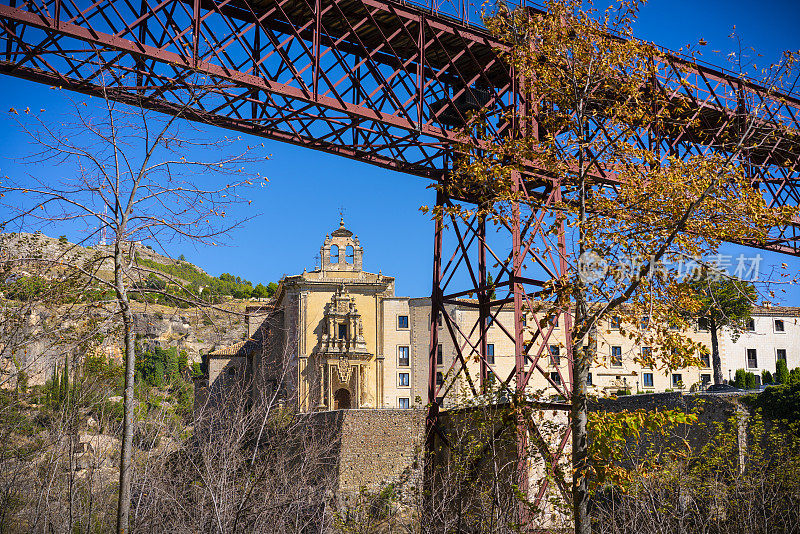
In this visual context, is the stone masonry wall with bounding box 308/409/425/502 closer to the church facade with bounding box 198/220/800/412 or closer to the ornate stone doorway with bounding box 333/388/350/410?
the church facade with bounding box 198/220/800/412

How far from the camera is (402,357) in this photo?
43.5 m

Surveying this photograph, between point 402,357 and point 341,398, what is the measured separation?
4.08 metres

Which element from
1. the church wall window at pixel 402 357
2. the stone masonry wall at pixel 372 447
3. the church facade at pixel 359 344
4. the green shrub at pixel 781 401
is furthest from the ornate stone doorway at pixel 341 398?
the green shrub at pixel 781 401

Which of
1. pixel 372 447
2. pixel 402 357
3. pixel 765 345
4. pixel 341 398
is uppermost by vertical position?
pixel 765 345

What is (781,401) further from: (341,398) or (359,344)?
(341,398)

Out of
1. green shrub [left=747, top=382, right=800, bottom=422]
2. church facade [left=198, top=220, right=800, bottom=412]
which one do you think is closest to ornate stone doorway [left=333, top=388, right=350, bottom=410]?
church facade [left=198, top=220, right=800, bottom=412]

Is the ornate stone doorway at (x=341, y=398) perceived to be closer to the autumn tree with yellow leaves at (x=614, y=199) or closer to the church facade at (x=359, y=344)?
the church facade at (x=359, y=344)

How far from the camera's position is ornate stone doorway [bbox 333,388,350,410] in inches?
1641

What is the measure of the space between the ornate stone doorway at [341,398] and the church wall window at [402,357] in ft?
11.2

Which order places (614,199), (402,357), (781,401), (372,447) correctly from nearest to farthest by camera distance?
(614,199)
(781,401)
(372,447)
(402,357)

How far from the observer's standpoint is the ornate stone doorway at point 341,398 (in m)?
41.7

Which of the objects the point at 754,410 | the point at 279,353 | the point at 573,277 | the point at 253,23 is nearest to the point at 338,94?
the point at 253,23

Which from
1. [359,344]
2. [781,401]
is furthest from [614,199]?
[359,344]

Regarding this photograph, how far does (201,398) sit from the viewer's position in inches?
1989
